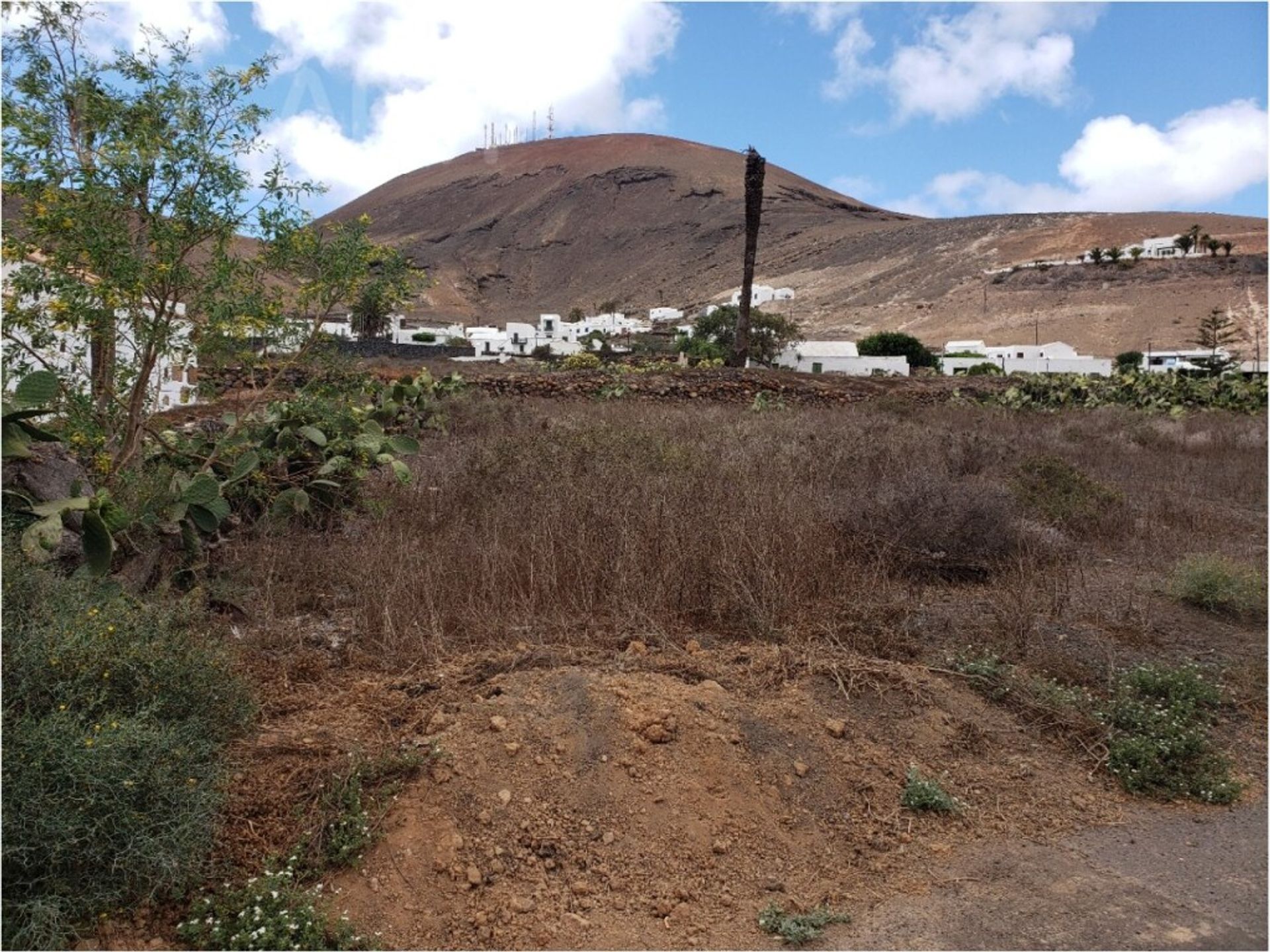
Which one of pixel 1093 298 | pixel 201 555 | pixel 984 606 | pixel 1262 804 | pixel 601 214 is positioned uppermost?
pixel 601 214

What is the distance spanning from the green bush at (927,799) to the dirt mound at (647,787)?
Result: 31 mm

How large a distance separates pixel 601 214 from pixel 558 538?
394ft

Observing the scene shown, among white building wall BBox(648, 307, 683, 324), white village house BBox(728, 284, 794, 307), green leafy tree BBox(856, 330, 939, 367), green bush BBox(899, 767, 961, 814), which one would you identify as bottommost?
green bush BBox(899, 767, 961, 814)

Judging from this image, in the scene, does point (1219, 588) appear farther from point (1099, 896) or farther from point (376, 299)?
point (376, 299)

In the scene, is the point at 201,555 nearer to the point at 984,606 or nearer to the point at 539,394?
the point at 984,606

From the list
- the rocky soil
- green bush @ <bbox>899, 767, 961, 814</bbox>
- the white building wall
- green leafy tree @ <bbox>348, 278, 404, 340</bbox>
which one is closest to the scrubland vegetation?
green bush @ <bbox>899, 767, 961, 814</bbox>

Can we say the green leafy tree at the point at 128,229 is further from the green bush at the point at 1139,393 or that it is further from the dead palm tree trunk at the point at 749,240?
the dead palm tree trunk at the point at 749,240

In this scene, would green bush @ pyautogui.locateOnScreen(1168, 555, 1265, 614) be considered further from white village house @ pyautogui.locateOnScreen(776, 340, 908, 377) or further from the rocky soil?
white village house @ pyautogui.locateOnScreen(776, 340, 908, 377)

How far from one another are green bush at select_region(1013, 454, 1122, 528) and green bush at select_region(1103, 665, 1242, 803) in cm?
320

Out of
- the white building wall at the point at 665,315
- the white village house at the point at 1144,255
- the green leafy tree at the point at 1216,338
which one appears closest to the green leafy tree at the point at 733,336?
the green leafy tree at the point at 1216,338

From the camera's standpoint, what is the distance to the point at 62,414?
550 cm

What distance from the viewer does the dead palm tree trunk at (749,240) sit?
82.7 feet

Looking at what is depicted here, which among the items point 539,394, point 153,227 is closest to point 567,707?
point 153,227

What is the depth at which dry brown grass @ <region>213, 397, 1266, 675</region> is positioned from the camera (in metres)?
4.70
